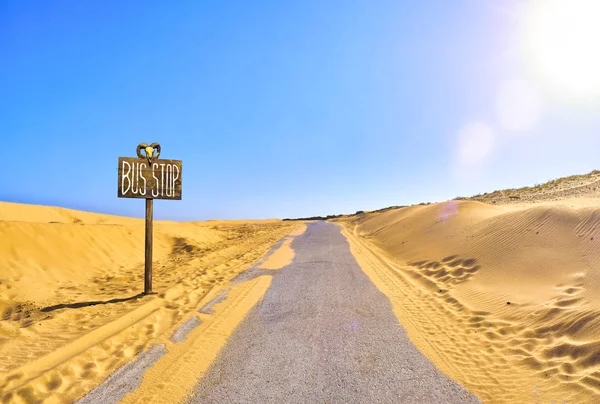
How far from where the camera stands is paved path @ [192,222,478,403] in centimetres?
378

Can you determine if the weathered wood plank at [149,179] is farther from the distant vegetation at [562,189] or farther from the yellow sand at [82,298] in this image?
the distant vegetation at [562,189]

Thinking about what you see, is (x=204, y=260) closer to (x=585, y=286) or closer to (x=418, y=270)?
(x=418, y=270)

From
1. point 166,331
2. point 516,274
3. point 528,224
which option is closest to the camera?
point 166,331

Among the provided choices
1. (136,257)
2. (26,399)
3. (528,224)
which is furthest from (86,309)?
(528,224)

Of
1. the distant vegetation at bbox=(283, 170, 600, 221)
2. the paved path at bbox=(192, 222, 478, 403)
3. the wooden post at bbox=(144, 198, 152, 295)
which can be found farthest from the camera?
the distant vegetation at bbox=(283, 170, 600, 221)

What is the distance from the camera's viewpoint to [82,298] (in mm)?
7965

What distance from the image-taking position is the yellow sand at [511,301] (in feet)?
14.2

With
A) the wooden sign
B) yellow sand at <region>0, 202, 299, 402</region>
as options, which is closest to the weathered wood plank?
the wooden sign

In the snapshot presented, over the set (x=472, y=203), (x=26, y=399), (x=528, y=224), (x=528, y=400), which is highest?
(x=472, y=203)

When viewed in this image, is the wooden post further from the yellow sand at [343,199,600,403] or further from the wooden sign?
the yellow sand at [343,199,600,403]

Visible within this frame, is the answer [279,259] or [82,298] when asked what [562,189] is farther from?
[82,298]

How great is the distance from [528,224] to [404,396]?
10.4 metres

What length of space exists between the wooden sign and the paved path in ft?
11.8

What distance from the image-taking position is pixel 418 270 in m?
11.6
